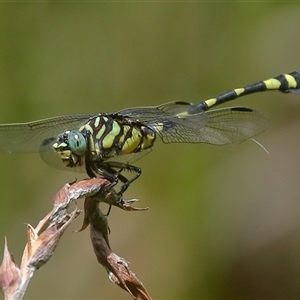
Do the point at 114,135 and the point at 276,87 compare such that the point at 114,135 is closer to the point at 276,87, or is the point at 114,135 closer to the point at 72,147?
the point at 72,147

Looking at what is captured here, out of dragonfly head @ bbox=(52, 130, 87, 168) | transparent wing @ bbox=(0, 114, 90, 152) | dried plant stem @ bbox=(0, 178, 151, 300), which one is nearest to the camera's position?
dried plant stem @ bbox=(0, 178, 151, 300)

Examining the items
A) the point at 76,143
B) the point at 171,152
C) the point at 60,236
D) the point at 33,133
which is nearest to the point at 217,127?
the point at 76,143

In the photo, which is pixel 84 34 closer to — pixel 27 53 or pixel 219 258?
pixel 27 53

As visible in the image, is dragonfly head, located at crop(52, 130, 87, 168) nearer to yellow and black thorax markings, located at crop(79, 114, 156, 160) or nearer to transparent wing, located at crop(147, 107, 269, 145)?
yellow and black thorax markings, located at crop(79, 114, 156, 160)

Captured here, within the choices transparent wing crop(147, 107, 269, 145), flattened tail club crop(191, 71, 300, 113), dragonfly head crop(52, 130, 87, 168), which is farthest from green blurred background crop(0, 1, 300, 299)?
dragonfly head crop(52, 130, 87, 168)

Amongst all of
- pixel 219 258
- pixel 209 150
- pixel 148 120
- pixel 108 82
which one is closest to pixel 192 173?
pixel 209 150

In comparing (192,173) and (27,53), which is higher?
(27,53)

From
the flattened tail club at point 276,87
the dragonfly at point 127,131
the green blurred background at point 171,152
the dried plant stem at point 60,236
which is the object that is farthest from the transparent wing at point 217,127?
the dried plant stem at point 60,236

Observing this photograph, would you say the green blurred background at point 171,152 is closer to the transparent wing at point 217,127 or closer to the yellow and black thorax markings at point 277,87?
the yellow and black thorax markings at point 277,87
